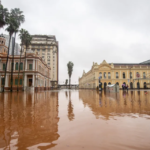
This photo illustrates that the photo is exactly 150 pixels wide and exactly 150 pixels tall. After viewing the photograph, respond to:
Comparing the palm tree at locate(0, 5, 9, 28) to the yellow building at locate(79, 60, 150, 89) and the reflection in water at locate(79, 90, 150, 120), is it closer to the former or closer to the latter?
the reflection in water at locate(79, 90, 150, 120)

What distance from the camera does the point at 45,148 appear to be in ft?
6.29

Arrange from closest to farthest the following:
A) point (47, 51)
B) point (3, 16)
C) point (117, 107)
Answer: point (117, 107) → point (3, 16) → point (47, 51)

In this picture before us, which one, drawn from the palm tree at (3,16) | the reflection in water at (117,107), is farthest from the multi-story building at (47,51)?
the reflection in water at (117,107)

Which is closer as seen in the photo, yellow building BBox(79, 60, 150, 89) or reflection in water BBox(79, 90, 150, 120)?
reflection in water BBox(79, 90, 150, 120)

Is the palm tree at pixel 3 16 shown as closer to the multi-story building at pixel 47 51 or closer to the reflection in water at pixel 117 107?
the reflection in water at pixel 117 107

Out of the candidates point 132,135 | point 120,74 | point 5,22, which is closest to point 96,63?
point 120,74

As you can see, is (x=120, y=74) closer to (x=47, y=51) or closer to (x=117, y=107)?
(x=47, y=51)

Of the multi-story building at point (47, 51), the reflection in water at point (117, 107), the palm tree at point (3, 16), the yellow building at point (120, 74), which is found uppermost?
the multi-story building at point (47, 51)

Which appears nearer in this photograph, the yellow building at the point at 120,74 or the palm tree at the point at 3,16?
the palm tree at the point at 3,16

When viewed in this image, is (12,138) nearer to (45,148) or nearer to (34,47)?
(45,148)

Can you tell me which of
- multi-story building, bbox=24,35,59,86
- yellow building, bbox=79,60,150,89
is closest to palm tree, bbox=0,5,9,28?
yellow building, bbox=79,60,150,89

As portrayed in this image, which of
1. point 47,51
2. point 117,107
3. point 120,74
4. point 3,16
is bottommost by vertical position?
point 117,107

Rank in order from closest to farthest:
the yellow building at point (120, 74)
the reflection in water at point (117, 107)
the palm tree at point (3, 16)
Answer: the reflection in water at point (117, 107) < the palm tree at point (3, 16) < the yellow building at point (120, 74)

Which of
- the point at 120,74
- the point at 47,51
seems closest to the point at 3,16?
the point at 120,74
